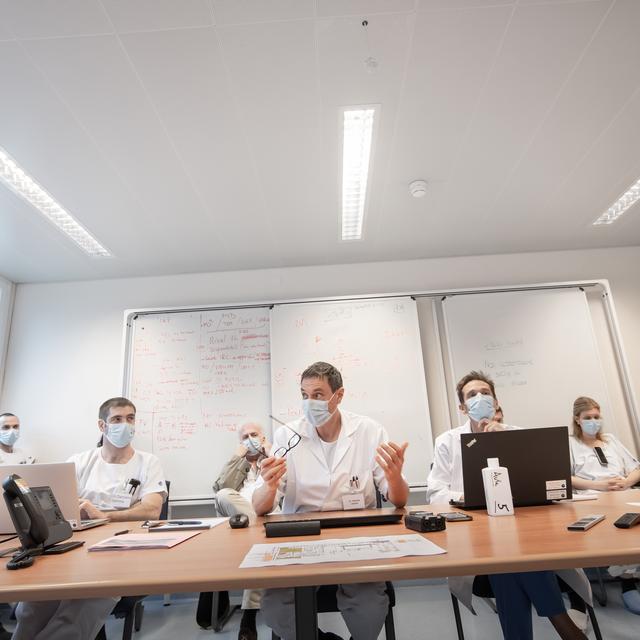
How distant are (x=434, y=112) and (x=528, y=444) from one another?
175 centimetres

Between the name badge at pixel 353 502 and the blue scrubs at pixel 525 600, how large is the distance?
0.56 meters

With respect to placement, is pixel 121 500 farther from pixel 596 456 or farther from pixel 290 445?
pixel 596 456

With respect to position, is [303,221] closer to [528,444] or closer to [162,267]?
[162,267]

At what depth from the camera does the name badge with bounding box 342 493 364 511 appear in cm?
185

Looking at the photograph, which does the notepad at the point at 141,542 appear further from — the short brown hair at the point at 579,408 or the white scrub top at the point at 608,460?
the short brown hair at the point at 579,408

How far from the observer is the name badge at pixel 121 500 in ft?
7.72

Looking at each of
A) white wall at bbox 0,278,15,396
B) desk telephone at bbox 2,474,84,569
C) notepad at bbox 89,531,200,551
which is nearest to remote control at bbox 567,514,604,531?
notepad at bbox 89,531,200,551

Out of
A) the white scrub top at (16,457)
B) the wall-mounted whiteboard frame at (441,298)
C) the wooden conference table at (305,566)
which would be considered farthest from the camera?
the wall-mounted whiteboard frame at (441,298)

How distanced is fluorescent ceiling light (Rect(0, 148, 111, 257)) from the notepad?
91.7 inches

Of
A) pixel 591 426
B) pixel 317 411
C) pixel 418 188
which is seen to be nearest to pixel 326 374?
pixel 317 411

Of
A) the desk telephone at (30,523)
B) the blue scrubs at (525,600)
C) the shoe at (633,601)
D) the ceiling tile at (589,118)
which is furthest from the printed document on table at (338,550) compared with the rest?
the ceiling tile at (589,118)

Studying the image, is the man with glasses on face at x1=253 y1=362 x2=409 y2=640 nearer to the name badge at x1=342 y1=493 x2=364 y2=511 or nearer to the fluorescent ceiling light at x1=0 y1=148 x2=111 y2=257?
the name badge at x1=342 y1=493 x2=364 y2=511

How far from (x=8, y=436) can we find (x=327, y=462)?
3.14 metres

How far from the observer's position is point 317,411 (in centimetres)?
204
